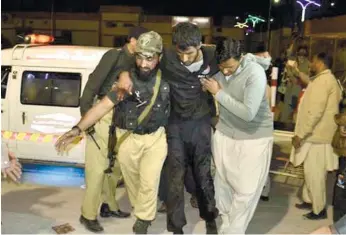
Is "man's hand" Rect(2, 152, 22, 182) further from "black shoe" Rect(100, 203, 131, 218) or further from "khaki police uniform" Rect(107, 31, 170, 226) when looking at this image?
"black shoe" Rect(100, 203, 131, 218)

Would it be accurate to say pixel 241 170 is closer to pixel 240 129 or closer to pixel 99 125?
pixel 240 129

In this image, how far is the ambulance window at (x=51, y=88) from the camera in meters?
6.50

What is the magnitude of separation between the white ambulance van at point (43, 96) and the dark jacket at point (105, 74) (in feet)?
6.34

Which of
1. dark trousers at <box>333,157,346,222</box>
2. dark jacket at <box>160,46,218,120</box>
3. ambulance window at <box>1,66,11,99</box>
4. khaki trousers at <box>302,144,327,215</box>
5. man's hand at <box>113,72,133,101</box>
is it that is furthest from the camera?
ambulance window at <box>1,66,11,99</box>

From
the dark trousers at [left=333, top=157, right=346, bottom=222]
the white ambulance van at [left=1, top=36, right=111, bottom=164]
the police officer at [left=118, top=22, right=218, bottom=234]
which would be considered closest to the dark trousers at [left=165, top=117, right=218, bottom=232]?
the police officer at [left=118, top=22, right=218, bottom=234]

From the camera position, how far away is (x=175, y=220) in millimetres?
4465

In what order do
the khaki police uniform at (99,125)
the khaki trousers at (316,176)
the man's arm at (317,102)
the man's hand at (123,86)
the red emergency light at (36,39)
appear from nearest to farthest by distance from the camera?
the man's hand at (123,86)
the khaki police uniform at (99,125)
the man's arm at (317,102)
the khaki trousers at (316,176)
the red emergency light at (36,39)

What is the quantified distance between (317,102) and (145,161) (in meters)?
1.90

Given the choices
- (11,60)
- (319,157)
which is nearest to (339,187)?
(319,157)

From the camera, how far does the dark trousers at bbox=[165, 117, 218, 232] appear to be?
14.3ft

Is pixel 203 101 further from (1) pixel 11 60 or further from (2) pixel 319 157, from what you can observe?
(1) pixel 11 60

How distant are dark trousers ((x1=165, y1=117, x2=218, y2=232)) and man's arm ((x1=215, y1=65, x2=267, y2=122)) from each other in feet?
1.54

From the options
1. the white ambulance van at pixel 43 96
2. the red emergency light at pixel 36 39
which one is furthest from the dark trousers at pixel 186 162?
the red emergency light at pixel 36 39

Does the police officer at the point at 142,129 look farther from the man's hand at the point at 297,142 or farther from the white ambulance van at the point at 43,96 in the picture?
the white ambulance van at the point at 43,96
